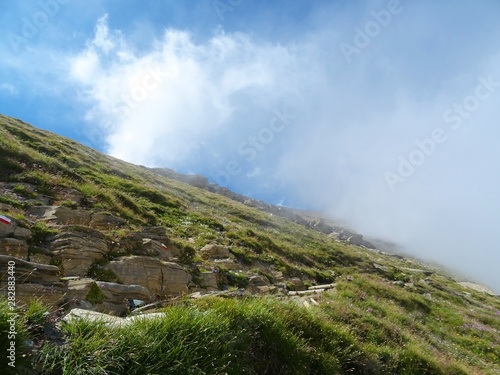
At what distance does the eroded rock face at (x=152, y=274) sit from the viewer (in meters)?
9.88

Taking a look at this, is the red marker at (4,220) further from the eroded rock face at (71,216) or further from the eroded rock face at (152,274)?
the eroded rock face at (152,274)

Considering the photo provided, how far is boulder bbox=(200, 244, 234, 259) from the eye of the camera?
17297 millimetres

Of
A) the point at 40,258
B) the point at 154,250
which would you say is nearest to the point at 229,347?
the point at 40,258

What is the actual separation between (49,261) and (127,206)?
11.9 metres

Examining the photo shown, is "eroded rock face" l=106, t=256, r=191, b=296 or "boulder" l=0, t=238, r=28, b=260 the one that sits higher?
"boulder" l=0, t=238, r=28, b=260

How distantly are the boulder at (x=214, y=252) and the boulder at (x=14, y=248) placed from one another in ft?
30.5

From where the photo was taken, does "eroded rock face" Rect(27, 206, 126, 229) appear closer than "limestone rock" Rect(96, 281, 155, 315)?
No

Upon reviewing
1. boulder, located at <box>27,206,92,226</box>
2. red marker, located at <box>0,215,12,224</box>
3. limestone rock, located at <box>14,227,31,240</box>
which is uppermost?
boulder, located at <box>27,206,92,226</box>

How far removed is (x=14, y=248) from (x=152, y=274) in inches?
154

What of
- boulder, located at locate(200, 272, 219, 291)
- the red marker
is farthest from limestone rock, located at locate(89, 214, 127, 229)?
boulder, located at locate(200, 272, 219, 291)

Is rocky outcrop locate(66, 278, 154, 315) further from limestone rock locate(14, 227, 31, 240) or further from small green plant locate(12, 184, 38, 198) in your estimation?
small green plant locate(12, 184, 38, 198)

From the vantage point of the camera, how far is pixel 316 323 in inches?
306

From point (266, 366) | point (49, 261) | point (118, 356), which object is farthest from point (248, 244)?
point (118, 356)

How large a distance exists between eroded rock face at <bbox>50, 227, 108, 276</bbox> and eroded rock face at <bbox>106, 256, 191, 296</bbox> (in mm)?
623
